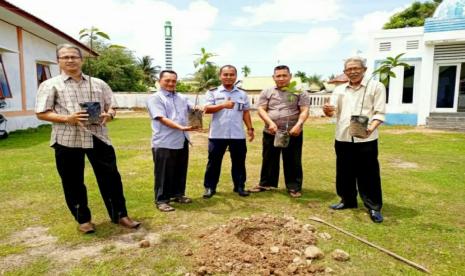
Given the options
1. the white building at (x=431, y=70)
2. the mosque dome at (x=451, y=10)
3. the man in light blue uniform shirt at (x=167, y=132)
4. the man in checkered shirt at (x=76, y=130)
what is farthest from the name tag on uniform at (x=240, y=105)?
the mosque dome at (x=451, y=10)

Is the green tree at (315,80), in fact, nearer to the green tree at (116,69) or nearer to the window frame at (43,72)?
the green tree at (116,69)

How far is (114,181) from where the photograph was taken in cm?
357

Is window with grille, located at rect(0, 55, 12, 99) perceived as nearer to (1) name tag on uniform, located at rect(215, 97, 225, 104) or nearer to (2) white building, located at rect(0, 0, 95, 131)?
(2) white building, located at rect(0, 0, 95, 131)

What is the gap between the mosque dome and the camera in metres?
13.2

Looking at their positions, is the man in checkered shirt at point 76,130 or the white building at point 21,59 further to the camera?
the white building at point 21,59

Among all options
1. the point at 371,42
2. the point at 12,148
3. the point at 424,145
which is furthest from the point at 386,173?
the point at 371,42

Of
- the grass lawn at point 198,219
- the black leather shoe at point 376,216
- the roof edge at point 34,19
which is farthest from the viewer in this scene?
the roof edge at point 34,19

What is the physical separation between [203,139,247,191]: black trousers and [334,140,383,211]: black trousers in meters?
1.24

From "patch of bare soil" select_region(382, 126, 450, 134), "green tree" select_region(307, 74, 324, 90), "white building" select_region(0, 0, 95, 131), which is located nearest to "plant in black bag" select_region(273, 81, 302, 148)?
"white building" select_region(0, 0, 95, 131)

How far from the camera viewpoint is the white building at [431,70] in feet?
43.9

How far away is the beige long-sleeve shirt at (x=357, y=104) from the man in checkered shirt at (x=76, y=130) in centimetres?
245

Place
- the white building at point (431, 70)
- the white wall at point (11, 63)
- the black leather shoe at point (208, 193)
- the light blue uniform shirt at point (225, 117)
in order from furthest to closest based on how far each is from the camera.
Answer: the white building at point (431, 70) < the white wall at point (11, 63) < the black leather shoe at point (208, 193) < the light blue uniform shirt at point (225, 117)

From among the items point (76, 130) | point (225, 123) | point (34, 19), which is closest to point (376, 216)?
point (225, 123)

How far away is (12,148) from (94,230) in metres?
6.43
